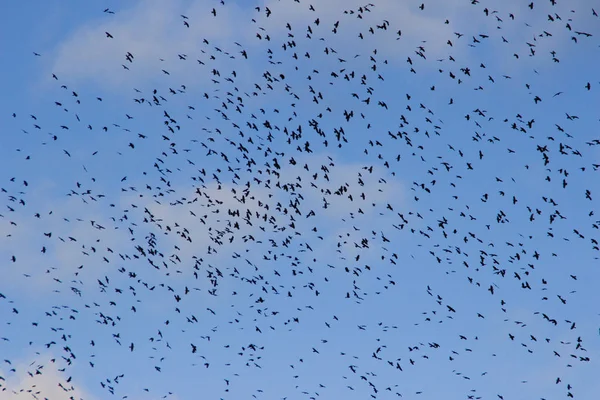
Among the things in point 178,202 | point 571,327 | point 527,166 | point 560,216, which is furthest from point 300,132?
point 571,327

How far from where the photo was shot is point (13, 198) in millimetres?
46938

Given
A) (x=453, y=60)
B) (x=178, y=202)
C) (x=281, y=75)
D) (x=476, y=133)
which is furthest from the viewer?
(x=178, y=202)

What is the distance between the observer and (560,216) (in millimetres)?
44656

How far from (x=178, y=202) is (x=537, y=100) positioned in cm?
2199

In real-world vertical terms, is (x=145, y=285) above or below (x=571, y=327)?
below

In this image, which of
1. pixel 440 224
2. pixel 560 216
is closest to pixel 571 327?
pixel 560 216

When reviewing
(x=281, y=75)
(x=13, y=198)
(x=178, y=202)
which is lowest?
(x=13, y=198)

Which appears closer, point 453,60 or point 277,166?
point 453,60

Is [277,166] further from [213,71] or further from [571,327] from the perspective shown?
[571,327]

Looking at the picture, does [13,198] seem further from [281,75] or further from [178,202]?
[281,75]

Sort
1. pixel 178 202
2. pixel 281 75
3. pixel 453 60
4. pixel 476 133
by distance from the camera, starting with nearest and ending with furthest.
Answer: pixel 453 60 < pixel 476 133 < pixel 281 75 < pixel 178 202

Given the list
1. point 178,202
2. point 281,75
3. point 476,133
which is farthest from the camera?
point 178,202

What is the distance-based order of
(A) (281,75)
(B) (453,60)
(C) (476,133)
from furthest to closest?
(A) (281,75) < (C) (476,133) < (B) (453,60)

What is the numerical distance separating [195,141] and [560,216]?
20.8 metres
